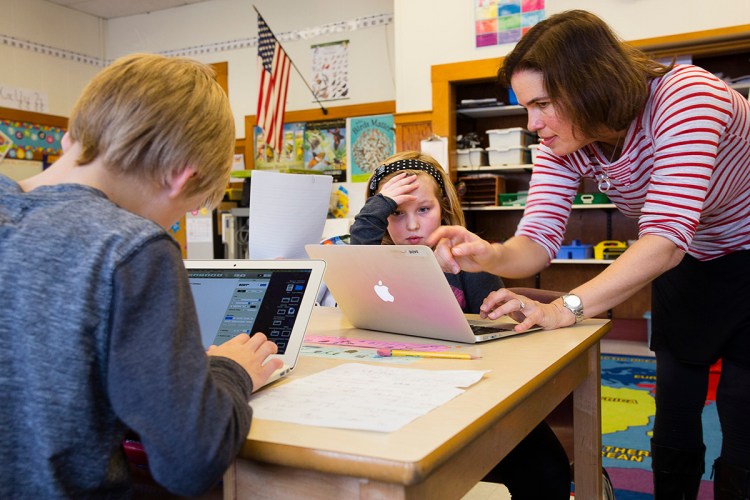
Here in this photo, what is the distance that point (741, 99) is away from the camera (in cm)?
133

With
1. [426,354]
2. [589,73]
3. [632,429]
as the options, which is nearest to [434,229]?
[589,73]

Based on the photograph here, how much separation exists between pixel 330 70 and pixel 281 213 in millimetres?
4170

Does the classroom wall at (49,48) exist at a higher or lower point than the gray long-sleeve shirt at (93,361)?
higher

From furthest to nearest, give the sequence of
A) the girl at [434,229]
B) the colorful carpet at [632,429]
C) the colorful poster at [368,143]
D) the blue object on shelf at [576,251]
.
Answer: the colorful poster at [368,143], the blue object on shelf at [576,251], the colorful carpet at [632,429], the girl at [434,229]

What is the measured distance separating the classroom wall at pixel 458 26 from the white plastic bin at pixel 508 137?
1.63 ft

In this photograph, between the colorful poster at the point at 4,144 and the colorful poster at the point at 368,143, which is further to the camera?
the colorful poster at the point at 4,144

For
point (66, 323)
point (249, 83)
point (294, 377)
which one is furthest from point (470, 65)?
point (66, 323)

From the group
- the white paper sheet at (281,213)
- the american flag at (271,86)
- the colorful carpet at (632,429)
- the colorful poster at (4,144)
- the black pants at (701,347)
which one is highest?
the american flag at (271,86)

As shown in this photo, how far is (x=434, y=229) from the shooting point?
74.0 inches

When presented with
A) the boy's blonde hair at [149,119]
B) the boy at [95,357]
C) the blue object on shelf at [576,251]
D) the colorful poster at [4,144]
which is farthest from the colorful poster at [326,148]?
the boy at [95,357]

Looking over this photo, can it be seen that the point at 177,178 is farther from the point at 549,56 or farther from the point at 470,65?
the point at 470,65

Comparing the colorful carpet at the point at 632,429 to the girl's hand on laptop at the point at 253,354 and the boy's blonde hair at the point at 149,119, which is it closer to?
the girl's hand on laptop at the point at 253,354

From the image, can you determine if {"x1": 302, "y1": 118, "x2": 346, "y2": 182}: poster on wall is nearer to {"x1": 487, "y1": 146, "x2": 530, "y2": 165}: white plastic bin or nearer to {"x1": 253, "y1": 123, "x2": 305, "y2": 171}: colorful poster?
{"x1": 253, "y1": 123, "x2": 305, "y2": 171}: colorful poster

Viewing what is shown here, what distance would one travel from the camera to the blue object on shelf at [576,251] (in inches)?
178
